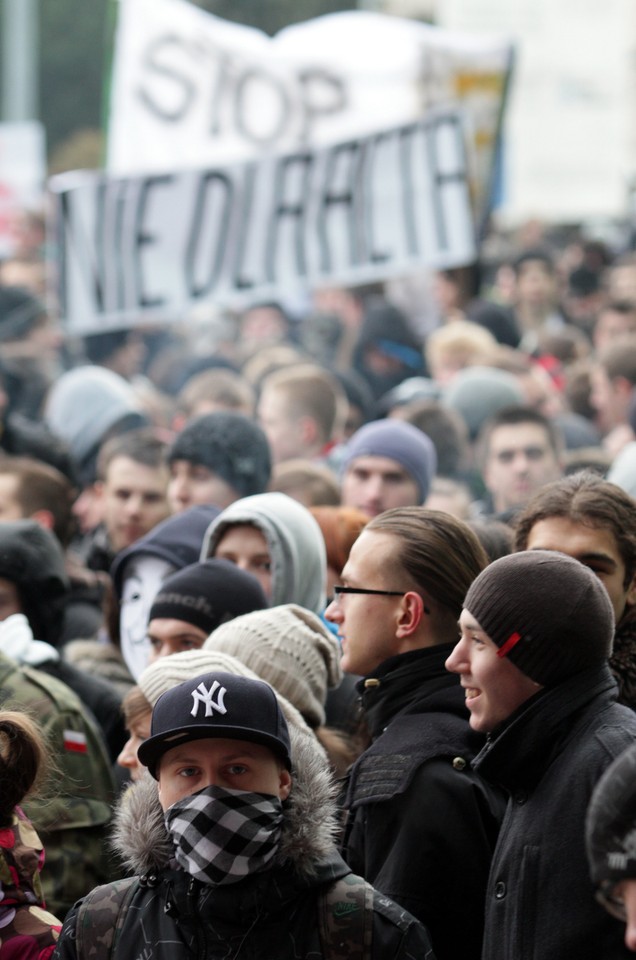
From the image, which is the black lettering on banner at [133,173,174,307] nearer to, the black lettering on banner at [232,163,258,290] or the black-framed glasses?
the black lettering on banner at [232,163,258,290]

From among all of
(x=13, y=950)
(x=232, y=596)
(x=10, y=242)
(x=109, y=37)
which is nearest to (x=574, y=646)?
(x=13, y=950)

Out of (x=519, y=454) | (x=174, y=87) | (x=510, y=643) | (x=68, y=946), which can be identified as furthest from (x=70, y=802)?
(x=174, y=87)

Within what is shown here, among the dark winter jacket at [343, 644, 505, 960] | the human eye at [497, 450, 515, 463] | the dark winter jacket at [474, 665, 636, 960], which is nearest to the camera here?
the dark winter jacket at [474, 665, 636, 960]

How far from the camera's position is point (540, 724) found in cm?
326

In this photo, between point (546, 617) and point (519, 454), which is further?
point (519, 454)

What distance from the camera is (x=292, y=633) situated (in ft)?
14.6

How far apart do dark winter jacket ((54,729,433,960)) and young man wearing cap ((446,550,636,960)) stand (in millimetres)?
219

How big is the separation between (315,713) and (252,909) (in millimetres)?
1268

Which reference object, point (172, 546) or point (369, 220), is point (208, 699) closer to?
point (172, 546)

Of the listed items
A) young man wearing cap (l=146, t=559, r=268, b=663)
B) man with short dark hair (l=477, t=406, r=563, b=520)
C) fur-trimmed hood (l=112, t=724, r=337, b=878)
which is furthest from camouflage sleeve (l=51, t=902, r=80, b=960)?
man with short dark hair (l=477, t=406, r=563, b=520)

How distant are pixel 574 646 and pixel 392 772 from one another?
640 millimetres

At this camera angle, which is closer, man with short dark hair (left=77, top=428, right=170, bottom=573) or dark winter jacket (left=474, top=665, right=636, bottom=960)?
dark winter jacket (left=474, top=665, right=636, bottom=960)

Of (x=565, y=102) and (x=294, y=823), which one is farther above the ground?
(x=565, y=102)

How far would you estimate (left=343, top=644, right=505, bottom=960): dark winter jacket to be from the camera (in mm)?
3613
